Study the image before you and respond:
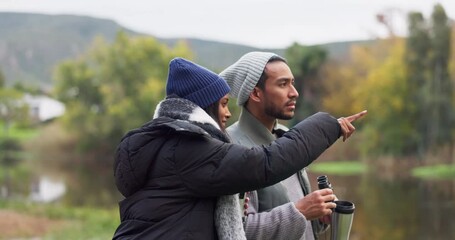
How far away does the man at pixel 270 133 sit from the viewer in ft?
6.86

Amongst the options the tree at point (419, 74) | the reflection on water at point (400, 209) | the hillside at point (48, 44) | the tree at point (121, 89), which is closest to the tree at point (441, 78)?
the tree at point (419, 74)

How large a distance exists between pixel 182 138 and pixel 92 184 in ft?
75.4

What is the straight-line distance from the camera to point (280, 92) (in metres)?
2.29

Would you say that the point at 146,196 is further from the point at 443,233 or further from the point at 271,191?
the point at 443,233

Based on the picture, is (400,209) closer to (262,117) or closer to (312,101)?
(262,117)

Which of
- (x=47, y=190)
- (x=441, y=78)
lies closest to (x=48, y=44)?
(x=441, y=78)

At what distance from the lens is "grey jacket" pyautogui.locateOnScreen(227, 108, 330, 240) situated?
6.86ft

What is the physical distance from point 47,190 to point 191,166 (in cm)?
2137

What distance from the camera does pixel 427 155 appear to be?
111 ft

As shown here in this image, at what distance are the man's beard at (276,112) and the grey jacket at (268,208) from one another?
7cm

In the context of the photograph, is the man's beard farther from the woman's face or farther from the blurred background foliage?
the blurred background foliage

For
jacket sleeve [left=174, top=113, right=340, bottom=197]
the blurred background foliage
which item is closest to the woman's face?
jacket sleeve [left=174, top=113, right=340, bottom=197]

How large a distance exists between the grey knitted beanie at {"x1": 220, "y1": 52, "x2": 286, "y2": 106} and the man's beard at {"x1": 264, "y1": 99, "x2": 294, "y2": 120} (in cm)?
8

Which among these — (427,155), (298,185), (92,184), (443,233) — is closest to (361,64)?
(427,155)
